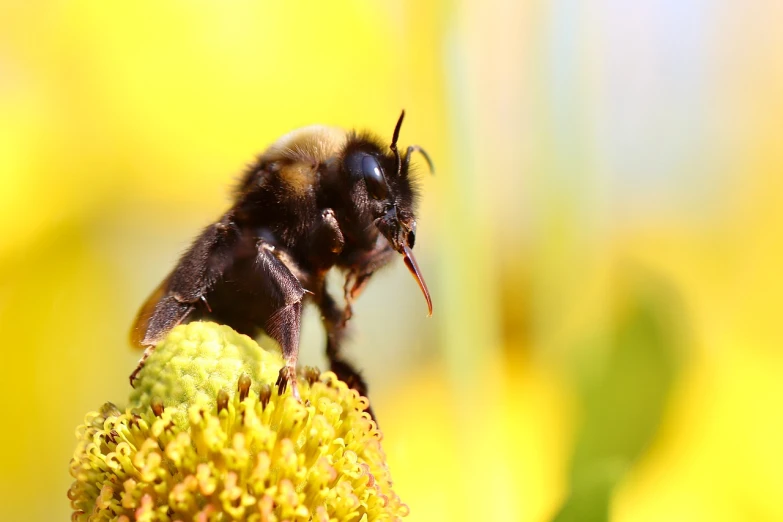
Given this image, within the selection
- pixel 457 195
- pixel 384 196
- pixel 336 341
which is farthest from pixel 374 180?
pixel 457 195

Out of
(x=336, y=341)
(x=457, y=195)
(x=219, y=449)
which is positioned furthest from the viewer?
(x=457, y=195)

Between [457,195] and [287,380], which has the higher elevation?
[287,380]

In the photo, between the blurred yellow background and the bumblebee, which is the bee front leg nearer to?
the bumblebee

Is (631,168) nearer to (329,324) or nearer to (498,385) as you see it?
(498,385)

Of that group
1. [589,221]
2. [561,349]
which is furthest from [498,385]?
[589,221]

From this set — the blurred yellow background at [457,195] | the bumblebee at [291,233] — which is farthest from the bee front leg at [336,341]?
the blurred yellow background at [457,195]

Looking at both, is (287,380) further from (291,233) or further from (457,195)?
(457,195)

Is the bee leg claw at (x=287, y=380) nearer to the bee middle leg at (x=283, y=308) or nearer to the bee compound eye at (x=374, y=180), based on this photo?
the bee middle leg at (x=283, y=308)
